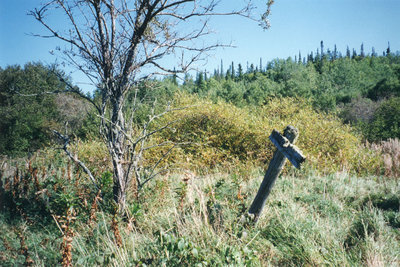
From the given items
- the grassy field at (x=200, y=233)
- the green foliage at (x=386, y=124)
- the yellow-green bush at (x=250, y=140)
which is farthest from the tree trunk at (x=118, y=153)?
the green foliage at (x=386, y=124)

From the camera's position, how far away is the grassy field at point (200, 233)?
80.3 inches

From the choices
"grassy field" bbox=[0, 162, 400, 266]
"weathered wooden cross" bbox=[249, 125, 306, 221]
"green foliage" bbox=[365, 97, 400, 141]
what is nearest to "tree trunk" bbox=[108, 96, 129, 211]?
"grassy field" bbox=[0, 162, 400, 266]

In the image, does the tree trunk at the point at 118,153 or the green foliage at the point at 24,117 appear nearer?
the tree trunk at the point at 118,153

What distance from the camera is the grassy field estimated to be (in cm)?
204

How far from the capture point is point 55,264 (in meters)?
2.35

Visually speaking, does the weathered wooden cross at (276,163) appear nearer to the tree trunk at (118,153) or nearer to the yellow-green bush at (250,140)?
the tree trunk at (118,153)

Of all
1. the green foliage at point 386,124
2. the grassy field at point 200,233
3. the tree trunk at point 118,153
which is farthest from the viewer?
the green foliage at point 386,124

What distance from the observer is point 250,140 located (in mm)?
7672

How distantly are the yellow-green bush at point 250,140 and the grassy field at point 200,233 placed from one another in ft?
9.43

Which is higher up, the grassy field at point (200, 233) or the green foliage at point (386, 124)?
the green foliage at point (386, 124)

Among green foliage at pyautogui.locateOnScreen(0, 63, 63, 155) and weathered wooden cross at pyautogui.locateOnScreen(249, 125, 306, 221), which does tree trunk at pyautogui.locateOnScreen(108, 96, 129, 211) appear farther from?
green foliage at pyautogui.locateOnScreen(0, 63, 63, 155)

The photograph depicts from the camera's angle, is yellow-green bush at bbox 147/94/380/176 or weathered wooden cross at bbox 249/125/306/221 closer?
weathered wooden cross at bbox 249/125/306/221

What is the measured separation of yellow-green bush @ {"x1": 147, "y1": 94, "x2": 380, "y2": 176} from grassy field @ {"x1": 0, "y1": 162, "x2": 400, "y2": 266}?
9.43 feet

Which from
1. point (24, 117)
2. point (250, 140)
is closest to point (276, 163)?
point (250, 140)
